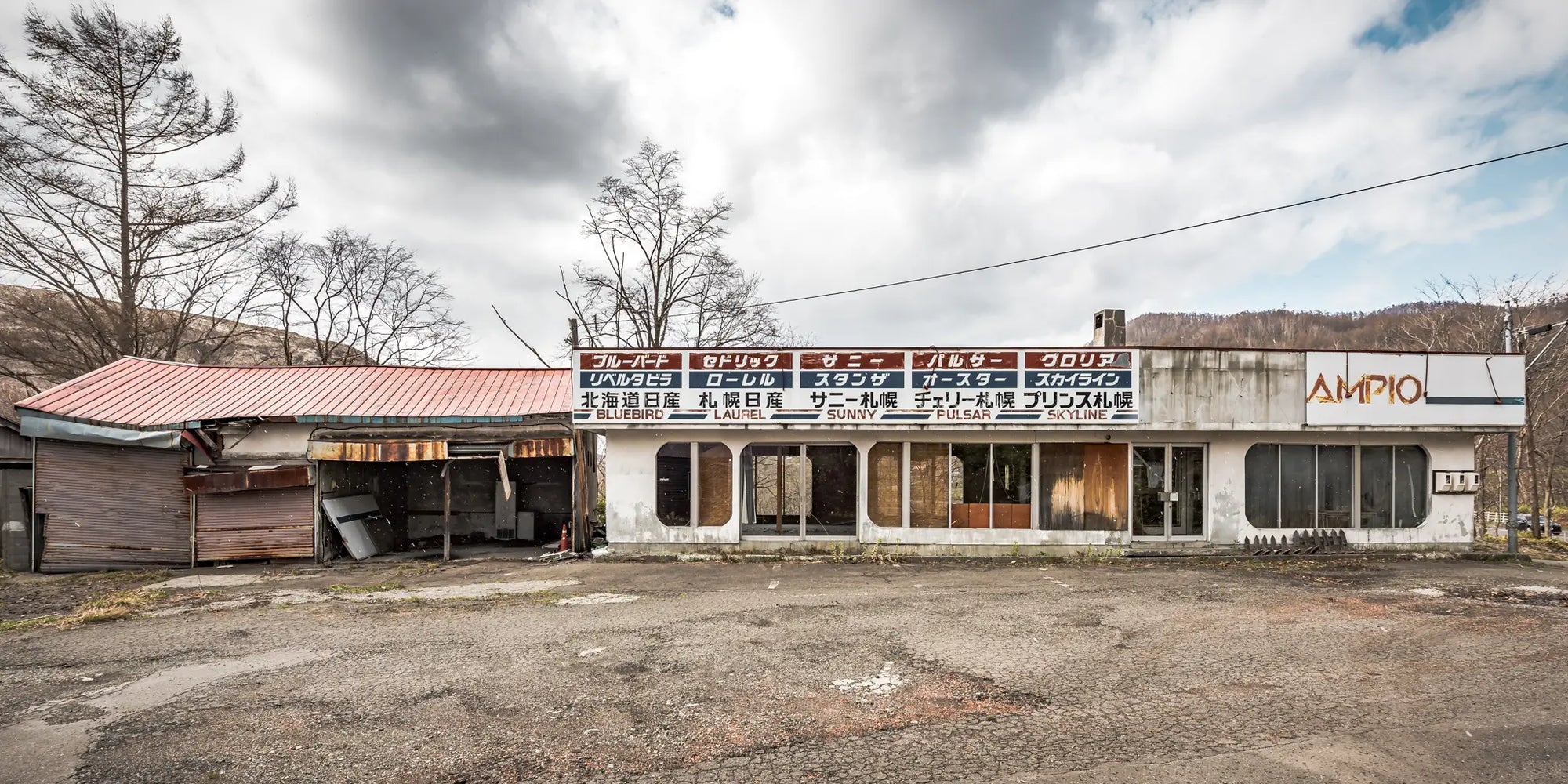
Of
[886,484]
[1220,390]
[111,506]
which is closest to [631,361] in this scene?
[886,484]

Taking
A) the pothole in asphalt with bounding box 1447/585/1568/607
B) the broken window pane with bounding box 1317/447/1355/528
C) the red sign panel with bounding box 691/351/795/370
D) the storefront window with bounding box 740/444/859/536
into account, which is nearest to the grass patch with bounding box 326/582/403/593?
the storefront window with bounding box 740/444/859/536

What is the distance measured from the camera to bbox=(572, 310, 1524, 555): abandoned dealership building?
13398mm

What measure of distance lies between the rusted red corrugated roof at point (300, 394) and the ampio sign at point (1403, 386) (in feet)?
48.1

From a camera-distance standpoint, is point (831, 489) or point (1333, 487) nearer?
point (1333, 487)

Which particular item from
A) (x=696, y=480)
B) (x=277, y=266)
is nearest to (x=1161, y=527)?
(x=696, y=480)

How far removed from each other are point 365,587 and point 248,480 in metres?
4.31

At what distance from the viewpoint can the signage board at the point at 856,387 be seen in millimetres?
13398

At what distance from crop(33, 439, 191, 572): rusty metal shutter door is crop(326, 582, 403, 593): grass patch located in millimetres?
4752

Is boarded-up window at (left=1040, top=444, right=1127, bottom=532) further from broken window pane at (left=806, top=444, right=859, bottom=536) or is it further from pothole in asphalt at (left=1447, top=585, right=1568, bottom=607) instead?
pothole in asphalt at (left=1447, top=585, right=1568, bottom=607)

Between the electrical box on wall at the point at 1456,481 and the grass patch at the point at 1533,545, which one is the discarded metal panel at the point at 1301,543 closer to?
the electrical box on wall at the point at 1456,481

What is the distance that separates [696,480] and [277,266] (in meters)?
23.2

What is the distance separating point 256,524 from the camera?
1394 centimetres

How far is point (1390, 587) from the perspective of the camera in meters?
10.5

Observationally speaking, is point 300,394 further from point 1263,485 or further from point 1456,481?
point 1456,481
